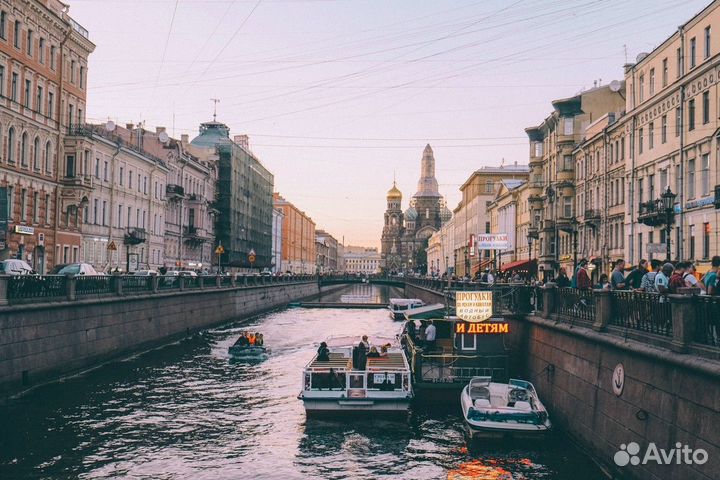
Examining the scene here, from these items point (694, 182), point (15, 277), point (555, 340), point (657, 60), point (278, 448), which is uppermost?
point (657, 60)

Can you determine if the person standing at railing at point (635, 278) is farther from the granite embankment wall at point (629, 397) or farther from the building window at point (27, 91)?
the building window at point (27, 91)

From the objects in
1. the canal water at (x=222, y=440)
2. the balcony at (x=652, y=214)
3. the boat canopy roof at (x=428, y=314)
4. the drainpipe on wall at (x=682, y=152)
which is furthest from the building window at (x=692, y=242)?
the canal water at (x=222, y=440)

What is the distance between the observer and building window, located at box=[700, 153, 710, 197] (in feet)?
113

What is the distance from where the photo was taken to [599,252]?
173 ft

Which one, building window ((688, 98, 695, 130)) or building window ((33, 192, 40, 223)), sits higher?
building window ((688, 98, 695, 130))

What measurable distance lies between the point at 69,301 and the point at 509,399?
1792 cm

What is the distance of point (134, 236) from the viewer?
2562 inches

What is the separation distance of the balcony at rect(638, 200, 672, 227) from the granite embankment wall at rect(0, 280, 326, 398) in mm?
27068

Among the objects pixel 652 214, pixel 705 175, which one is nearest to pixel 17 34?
pixel 652 214

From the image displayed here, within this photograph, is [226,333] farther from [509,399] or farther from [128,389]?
[509,399]

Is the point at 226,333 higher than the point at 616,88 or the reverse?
the reverse

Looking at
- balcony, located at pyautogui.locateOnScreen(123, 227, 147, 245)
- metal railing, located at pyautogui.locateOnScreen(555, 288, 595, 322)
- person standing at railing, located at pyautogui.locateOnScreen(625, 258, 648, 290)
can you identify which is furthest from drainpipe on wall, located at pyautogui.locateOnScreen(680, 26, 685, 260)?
balcony, located at pyautogui.locateOnScreen(123, 227, 147, 245)

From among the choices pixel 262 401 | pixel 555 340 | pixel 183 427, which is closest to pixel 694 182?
pixel 555 340

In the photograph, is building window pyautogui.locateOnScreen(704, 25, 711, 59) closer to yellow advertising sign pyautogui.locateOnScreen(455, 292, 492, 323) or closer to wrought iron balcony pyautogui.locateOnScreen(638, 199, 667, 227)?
wrought iron balcony pyautogui.locateOnScreen(638, 199, 667, 227)
